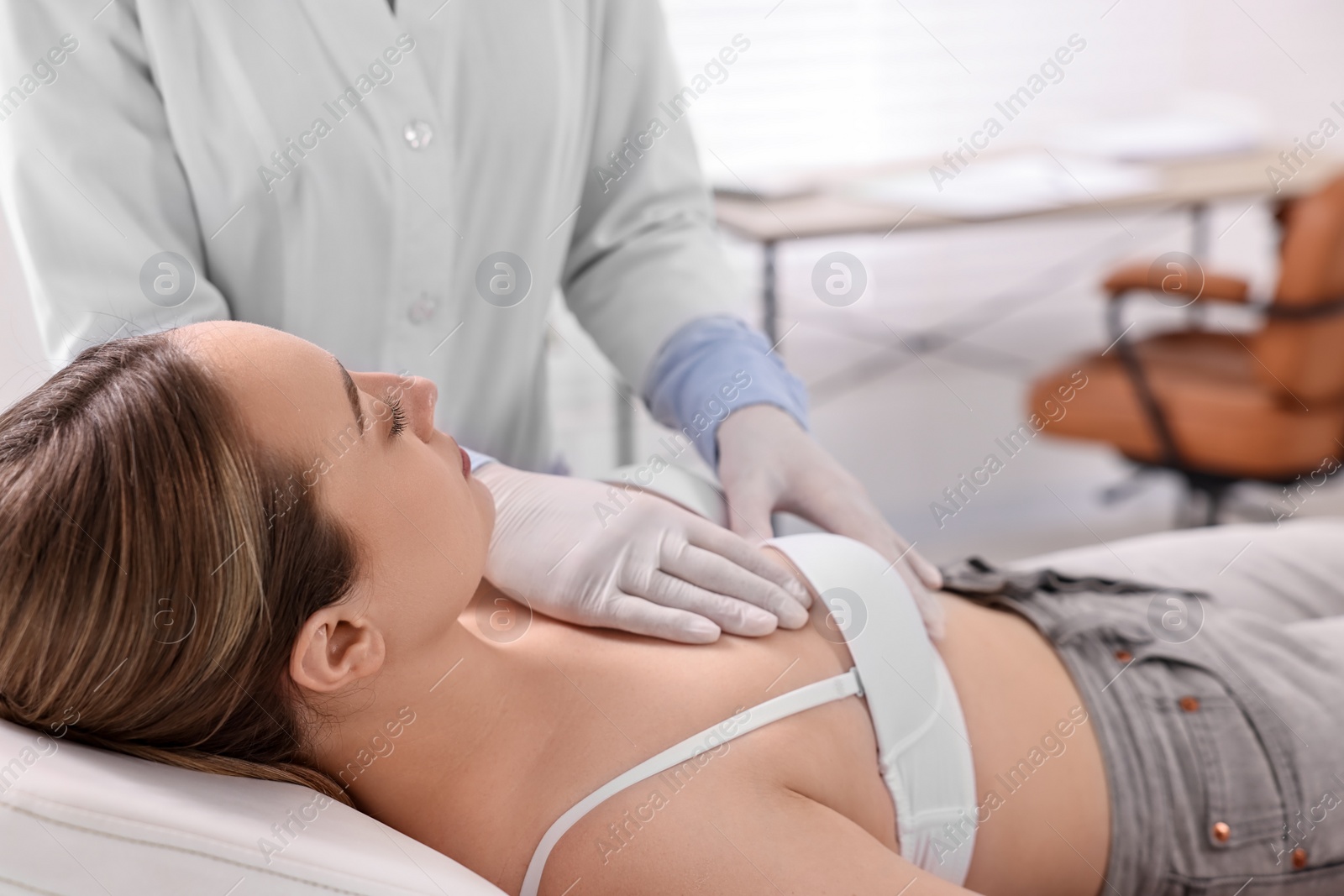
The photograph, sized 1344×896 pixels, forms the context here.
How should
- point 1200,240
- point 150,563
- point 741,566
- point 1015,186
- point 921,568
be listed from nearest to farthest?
1. point 150,563
2. point 741,566
3. point 921,568
4. point 1015,186
5. point 1200,240

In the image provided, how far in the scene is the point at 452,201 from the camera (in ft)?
3.86

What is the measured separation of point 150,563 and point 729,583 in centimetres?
51

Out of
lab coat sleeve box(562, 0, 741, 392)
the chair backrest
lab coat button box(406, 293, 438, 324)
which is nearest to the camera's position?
lab coat button box(406, 293, 438, 324)

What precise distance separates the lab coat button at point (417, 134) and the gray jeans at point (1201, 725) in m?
0.78

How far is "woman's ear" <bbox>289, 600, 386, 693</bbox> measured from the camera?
82 cm

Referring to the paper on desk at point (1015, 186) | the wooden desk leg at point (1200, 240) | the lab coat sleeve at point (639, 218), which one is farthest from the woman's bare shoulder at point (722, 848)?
the wooden desk leg at point (1200, 240)

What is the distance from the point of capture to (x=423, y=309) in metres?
1.17

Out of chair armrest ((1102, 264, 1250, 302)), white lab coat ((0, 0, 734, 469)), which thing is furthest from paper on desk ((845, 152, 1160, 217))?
white lab coat ((0, 0, 734, 469))

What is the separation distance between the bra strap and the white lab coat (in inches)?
19.7

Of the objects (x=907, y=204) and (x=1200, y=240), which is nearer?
(x=907, y=204)

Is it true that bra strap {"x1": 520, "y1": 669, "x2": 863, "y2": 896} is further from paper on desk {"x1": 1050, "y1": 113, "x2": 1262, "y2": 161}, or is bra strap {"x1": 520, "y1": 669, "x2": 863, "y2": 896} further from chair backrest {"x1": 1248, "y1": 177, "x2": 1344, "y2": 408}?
paper on desk {"x1": 1050, "y1": 113, "x2": 1262, "y2": 161}

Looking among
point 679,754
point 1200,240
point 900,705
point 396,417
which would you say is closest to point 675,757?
point 679,754

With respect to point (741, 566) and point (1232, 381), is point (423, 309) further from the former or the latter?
point (1232, 381)

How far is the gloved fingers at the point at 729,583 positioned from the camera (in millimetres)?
1053
